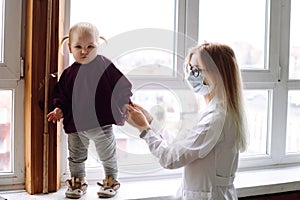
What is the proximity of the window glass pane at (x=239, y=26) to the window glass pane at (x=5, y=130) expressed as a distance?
826 mm

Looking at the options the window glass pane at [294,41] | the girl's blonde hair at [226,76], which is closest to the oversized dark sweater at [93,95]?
the girl's blonde hair at [226,76]

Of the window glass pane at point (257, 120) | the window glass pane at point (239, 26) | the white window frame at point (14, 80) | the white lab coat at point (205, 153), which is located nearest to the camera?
the white lab coat at point (205, 153)

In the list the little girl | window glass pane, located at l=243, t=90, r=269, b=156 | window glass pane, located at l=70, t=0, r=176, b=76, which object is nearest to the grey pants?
the little girl

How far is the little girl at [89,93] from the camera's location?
1.40 metres

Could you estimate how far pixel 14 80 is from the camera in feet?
5.00

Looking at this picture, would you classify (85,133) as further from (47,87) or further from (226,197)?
(226,197)

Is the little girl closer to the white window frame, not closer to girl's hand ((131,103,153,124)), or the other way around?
girl's hand ((131,103,153,124))

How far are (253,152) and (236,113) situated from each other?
2.27ft

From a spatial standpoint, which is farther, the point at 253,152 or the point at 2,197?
the point at 253,152

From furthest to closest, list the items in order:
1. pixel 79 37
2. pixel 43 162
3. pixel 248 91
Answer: pixel 248 91 < pixel 43 162 < pixel 79 37

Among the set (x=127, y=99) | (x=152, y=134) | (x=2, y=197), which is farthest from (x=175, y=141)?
(x=2, y=197)

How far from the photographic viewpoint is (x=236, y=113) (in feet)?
4.63

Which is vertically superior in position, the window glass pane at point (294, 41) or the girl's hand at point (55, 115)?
the window glass pane at point (294, 41)

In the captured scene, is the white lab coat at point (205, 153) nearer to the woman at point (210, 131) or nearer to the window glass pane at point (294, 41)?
the woman at point (210, 131)
